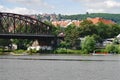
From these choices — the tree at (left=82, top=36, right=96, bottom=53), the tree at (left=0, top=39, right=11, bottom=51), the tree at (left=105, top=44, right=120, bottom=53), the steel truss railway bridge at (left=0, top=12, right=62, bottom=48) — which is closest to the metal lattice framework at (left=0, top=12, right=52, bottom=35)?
the steel truss railway bridge at (left=0, top=12, right=62, bottom=48)

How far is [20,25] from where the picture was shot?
151250mm

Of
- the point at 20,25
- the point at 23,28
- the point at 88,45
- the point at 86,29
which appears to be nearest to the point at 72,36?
the point at 86,29

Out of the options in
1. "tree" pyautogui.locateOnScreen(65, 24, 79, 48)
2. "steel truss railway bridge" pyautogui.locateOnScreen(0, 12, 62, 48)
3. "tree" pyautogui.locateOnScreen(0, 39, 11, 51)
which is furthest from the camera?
"tree" pyautogui.locateOnScreen(0, 39, 11, 51)

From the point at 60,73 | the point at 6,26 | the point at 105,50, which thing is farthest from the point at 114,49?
the point at 60,73

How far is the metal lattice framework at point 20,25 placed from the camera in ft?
481

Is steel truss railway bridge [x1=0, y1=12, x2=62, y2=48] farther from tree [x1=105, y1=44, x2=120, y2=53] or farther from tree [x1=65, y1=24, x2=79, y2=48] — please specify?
tree [x1=105, y1=44, x2=120, y2=53]

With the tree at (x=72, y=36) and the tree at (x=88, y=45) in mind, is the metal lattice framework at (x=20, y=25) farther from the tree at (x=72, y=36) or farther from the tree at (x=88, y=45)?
the tree at (x=88, y=45)

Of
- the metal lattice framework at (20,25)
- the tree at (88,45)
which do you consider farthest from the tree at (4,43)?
the tree at (88,45)

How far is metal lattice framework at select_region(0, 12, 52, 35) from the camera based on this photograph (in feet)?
481

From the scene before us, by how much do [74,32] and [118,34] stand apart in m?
19.9

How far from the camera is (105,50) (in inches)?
5778

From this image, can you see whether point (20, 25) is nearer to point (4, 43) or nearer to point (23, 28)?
point (23, 28)

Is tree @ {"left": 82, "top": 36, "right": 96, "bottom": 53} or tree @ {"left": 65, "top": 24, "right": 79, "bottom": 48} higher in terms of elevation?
tree @ {"left": 65, "top": 24, "right": 79, "bottom": 48}

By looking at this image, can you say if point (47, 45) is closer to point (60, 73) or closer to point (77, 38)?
point (77, 38)
